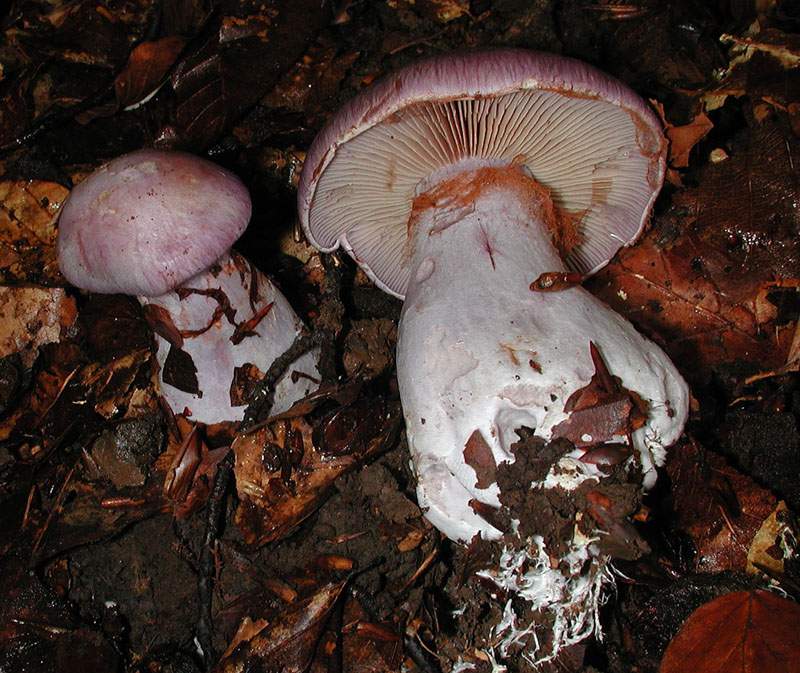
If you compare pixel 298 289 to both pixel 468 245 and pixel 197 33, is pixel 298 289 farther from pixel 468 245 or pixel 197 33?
pixel 197 33

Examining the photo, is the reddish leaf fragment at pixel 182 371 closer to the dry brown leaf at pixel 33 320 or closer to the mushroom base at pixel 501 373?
the dry brown leaf at pixel 33 320

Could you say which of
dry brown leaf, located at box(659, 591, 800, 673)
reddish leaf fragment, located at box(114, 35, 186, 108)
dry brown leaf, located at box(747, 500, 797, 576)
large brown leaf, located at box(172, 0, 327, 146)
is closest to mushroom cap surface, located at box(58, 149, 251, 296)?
large brown leaf, located at box(172, 0, 327, 146)

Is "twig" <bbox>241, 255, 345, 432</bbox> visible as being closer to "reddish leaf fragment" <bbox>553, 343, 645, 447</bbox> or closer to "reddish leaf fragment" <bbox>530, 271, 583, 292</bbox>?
"reddish leaf fragment" <bbox>530, 271, 583, 292</bbox>

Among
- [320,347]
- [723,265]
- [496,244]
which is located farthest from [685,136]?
[320,347]

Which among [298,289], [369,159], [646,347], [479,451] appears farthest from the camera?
[298,289]

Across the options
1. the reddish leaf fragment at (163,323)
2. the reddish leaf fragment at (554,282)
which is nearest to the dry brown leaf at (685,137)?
the reddish leaf fragment at (554,282)

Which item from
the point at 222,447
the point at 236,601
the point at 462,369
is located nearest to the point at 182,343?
the point at 222,447
